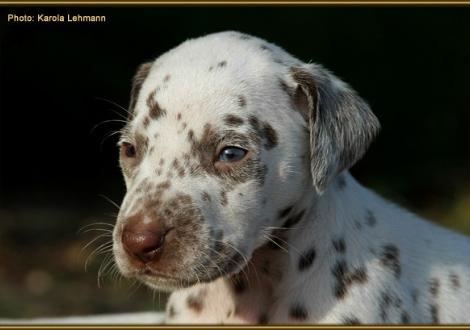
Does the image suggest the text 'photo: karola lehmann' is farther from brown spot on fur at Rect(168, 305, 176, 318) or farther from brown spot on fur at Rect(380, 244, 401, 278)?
brown spot on fur at Rect(380, 244, 401, 278)

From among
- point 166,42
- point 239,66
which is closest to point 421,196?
point 166,42

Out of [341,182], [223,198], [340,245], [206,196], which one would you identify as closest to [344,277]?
[340,245]

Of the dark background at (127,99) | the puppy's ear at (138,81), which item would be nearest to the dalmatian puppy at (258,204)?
the puppy's ear at (138,81)

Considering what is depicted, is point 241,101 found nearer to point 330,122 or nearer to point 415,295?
point 330,122

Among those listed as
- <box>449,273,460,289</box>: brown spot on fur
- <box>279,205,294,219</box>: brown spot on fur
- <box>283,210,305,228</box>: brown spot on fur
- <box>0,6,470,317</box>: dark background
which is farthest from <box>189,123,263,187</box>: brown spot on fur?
<box>0,6,470,317</box>: dark background

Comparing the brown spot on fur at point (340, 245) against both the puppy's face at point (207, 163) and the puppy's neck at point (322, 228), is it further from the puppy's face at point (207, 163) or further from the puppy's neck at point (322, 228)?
the puppy's face at point (207, 163)

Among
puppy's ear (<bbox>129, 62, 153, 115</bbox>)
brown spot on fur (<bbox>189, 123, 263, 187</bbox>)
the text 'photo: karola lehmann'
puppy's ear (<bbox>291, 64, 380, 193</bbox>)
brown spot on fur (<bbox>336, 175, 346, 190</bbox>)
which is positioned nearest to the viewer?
brown spot on fur (<bbox>189, 123, 263, 187</bbox>)

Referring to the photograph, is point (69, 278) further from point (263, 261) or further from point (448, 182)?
point (448, 182)
